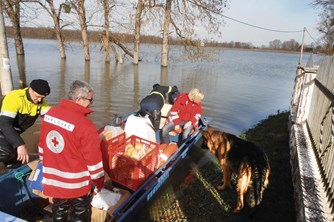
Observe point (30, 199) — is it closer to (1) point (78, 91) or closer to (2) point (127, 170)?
(2) point (127, 170)

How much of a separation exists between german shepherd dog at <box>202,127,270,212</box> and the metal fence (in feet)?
1.91

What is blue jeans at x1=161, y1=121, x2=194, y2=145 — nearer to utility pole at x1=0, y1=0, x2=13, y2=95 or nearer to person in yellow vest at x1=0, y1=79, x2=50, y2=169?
person in yellow vest at x1=0, y1=79, x2=50, y2=169

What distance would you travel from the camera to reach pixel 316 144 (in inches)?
198

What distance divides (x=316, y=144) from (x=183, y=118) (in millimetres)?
3161

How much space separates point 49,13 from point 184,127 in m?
25.6

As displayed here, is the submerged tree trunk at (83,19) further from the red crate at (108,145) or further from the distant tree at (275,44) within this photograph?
the distant tree at (275,44)

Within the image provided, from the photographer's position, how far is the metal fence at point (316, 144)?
135 inches

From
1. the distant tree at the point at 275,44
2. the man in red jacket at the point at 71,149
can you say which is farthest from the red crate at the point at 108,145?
the distant tree at the point at 275,44

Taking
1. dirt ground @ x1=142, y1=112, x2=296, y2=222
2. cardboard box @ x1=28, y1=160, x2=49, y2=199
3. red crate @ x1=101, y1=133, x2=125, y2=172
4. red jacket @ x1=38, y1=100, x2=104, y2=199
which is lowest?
dirt ground @ x1=142, y1=112, x2=296, y2=222

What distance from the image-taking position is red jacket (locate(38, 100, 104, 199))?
2.72 meters

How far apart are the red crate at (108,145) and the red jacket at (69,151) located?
1249 mm

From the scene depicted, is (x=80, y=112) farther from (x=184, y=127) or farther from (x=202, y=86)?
(x=202, y=86)

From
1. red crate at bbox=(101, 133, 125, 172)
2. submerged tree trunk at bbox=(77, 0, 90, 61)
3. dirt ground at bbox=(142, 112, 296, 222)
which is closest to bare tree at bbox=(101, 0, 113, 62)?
submerged tree trunk at bbox=(77, 0, 90, 61)

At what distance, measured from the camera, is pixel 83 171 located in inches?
116
